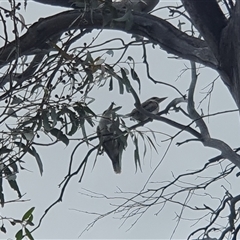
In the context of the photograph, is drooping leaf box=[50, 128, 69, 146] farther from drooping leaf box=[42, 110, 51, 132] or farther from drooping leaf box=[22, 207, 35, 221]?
drooping leaf box=[22, 207, 35, 221]

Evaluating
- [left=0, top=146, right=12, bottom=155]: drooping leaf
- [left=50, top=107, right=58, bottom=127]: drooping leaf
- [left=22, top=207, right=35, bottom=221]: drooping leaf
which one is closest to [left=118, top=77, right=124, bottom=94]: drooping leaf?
[left=50, top=107, right=58, bottom=127]: drooping leaf

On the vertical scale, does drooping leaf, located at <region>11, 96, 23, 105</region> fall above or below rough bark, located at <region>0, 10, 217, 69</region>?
below

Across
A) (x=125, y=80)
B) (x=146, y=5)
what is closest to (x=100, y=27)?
(x=125, y=80)

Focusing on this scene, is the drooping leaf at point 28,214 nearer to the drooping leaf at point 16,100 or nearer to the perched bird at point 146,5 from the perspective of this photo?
the drooping leaf at point 16,100

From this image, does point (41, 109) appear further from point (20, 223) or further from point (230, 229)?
point (230, 229)

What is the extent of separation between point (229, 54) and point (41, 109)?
65cm

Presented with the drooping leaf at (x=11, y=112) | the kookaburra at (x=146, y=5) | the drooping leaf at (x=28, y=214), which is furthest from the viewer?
the kookaburra at (x=146, y=5)

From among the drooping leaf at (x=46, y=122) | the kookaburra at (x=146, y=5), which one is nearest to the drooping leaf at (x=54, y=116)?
the drooping leaf at (x=46, y=122)

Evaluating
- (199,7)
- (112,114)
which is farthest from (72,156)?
(199,7)

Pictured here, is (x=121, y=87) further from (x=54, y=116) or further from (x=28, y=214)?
(x=28, y=214)

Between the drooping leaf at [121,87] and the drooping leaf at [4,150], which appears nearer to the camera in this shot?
the drooping leaf at [4,150]

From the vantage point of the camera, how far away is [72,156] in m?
2.44

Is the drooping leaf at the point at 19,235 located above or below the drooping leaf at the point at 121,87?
below

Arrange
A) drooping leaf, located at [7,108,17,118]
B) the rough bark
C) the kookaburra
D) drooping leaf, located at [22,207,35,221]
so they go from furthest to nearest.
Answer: the kookaburra < the rough bark < drooping leaf, located at [7,108,17,118] < drooping leaf, located at [22,207,35,221]
